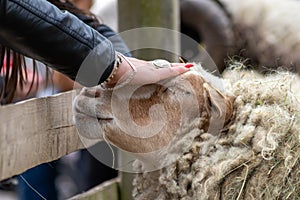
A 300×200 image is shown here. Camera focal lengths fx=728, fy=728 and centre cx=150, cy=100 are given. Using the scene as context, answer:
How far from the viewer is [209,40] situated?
700cm

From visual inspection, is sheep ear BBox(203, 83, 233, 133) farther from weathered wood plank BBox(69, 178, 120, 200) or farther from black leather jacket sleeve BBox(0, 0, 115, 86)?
weathered wood plank BBox(69, 178, 120, 200)

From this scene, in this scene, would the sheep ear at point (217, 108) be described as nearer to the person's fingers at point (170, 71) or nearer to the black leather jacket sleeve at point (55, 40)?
the person's fingers at point (170, 71)

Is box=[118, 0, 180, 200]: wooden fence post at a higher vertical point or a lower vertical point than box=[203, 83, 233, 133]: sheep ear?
higher

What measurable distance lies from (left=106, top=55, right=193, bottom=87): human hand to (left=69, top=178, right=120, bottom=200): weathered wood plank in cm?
73

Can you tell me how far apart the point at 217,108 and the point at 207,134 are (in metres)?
0.11

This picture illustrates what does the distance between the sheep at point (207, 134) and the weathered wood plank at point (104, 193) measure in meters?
0.38

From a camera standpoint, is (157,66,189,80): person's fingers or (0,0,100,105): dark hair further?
(0,0,100,105): dark hair

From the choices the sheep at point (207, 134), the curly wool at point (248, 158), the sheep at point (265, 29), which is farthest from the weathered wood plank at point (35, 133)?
the sheep at point (265, 29)

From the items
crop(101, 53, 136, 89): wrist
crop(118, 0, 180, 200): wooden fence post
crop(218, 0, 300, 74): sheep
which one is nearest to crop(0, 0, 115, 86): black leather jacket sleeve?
crop(101, 53, 136, 89): wrist

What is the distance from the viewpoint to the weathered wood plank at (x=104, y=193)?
10.6 ft

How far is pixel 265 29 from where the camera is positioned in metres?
7.02

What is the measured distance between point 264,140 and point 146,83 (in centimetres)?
48

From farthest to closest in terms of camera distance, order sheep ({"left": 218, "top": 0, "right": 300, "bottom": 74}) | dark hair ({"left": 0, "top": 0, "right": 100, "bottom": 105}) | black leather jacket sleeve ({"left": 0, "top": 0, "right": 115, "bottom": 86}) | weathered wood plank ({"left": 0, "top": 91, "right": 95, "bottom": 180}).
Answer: sheep ({"left": 218, "top": 0, "right": 300, "bottom": 74}) < dark hair ({"left": 0, "top": 0, "right": 100, "bottom": 105}) < weathered wood plank ({"left": 0, "top": 91, "right": 95, "bottom": 180}) < black leather jacket sleeve ({"left": 0, "top": 0, "right": 115, "bottom": 86})

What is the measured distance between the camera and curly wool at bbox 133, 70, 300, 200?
2.61 m
